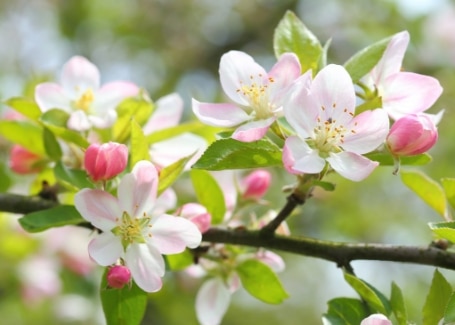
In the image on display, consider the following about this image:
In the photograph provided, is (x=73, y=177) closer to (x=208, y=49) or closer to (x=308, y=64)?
(x=308, y=64)

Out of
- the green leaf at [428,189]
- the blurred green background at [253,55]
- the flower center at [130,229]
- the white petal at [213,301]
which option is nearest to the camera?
the flower center at [130,229]

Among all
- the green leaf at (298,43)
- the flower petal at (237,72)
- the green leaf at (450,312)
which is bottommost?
the green leaf at (450,312)

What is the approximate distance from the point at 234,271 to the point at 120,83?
1.26ft

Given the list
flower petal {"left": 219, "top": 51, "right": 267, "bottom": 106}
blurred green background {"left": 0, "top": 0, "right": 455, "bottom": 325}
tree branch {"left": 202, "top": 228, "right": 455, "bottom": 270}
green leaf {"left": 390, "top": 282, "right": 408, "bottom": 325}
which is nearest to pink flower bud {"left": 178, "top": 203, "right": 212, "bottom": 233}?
tree branch {"left": 202, "top": 228, "right": 455, "bottom": 270}

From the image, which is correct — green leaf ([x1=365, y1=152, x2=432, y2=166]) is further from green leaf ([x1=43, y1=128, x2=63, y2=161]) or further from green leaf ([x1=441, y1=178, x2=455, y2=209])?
green leaf ([x1=43, y1=128, x2=63, y2=161])

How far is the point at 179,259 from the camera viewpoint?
50.0 inches

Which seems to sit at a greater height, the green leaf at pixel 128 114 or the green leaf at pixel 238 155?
the green leaf at pixel 238 155

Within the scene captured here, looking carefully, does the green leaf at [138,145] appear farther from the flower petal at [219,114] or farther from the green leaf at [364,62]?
the green leaf at [364,62]

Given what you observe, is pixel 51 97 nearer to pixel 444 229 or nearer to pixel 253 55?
pixel 444 229

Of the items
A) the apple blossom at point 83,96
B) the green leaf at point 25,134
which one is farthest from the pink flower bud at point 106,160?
the green leaf at point 25,134

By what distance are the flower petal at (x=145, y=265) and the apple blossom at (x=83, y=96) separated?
297 mm

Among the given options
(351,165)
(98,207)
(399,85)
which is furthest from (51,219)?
(399,85)

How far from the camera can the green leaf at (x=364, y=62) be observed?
1.12m

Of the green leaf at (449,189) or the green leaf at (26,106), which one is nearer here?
the green leaf at (449,189)
